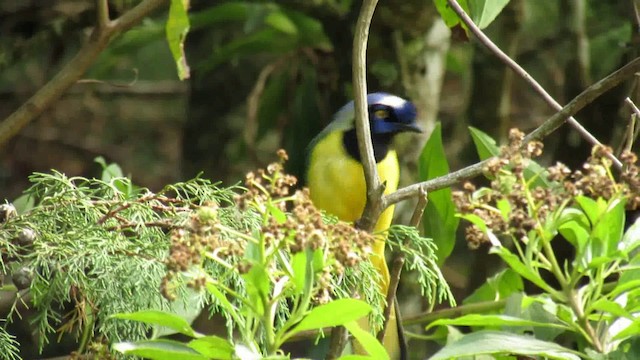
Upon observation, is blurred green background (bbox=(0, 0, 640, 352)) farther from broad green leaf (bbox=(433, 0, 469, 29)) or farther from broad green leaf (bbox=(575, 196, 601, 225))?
broad green leaf (bbox=(575, 196, 601, 225))

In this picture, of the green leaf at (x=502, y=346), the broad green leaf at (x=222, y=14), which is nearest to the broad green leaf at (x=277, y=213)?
the green leaf at (x=502, y=346)

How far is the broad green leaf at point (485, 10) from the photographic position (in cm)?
223

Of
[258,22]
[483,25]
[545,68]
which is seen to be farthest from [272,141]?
[483,25]

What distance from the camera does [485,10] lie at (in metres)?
2.24

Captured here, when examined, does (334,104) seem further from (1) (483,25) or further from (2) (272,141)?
(1) (483,25)

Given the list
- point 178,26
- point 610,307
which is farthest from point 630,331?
point 178,26

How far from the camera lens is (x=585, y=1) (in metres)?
4.35

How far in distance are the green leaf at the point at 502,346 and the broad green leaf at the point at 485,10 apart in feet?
2.39

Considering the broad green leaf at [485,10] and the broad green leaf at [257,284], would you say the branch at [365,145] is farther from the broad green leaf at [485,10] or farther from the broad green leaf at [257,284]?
the broad green leaf at [257,284]

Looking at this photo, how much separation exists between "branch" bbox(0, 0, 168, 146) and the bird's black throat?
39.4 inches

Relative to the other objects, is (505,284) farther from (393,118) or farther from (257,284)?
(257,284)

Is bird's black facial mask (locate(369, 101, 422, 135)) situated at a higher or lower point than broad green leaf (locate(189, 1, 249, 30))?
lower

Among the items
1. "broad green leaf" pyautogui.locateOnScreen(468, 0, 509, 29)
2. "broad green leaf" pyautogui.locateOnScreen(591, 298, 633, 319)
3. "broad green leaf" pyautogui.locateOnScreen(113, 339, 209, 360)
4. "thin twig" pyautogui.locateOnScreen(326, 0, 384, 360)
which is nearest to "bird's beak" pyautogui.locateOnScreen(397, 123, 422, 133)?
"broad green leaf" pyautogui.locateOnScreen(468, 0, 509, 29)

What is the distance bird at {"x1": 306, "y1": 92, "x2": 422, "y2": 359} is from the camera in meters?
3.36
